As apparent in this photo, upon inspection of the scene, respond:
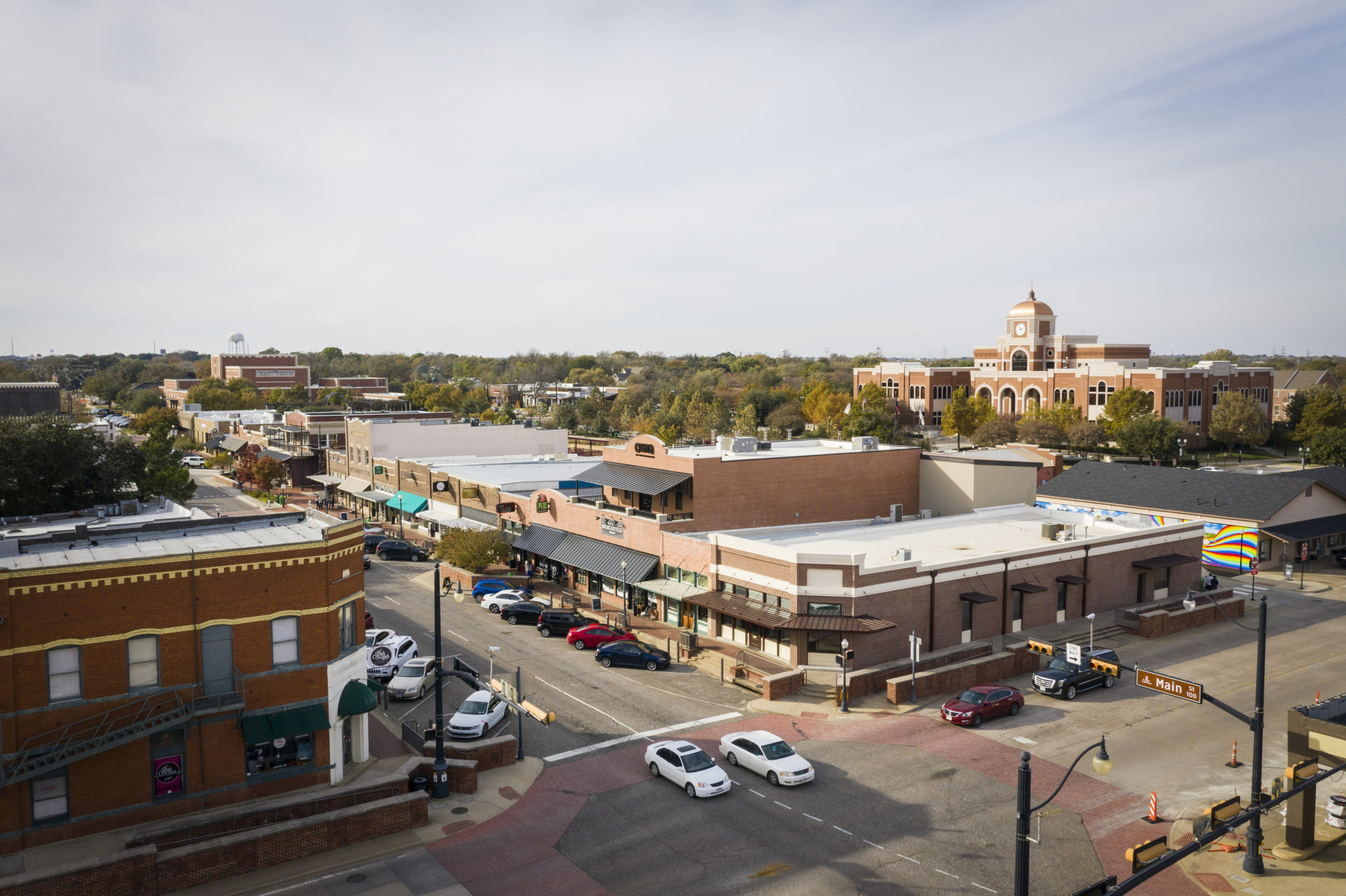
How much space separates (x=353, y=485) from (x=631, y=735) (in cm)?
6152

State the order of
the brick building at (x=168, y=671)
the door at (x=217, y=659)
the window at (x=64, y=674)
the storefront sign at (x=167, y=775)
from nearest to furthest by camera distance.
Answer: the brick building at (x=168, y=671)
the window at (x=64, y=674)
the storefront sign at (x=167, y=775)
the door at (x=217, y=659)

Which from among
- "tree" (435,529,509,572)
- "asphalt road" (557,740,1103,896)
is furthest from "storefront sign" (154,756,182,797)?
"tree" (435,529,509,572)

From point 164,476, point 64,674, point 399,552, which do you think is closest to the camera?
point 64,674

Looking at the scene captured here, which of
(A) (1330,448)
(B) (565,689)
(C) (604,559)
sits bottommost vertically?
(B) (565,689)

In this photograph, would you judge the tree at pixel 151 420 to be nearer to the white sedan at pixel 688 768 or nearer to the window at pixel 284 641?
the window at pixel 284 641

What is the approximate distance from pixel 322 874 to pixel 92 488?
→ 4276 cm

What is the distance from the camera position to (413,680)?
112 feet

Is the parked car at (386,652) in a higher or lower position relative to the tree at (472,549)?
lower

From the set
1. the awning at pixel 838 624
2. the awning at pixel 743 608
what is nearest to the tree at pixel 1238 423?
the awning at pixel 838 624

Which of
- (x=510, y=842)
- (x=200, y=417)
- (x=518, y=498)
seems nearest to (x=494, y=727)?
(x=510, y=842)

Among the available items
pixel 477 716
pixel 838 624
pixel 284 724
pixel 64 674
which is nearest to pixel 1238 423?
pixel 838 624

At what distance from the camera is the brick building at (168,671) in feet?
68.3

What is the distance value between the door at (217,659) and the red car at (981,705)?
23083mm

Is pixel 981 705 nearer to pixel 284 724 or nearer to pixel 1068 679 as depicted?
pixel 1068 679
